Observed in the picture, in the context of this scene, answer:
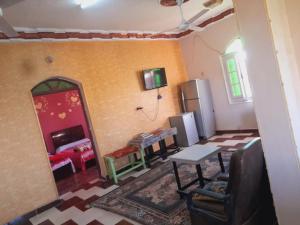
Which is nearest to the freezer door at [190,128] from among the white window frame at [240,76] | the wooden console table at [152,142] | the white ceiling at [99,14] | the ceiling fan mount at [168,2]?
the wooden console table at [152,142]

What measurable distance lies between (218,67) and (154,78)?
1.64m

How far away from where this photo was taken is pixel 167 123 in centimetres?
620

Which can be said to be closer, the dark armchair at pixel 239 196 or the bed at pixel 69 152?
the dark armchair at pixel 239 196

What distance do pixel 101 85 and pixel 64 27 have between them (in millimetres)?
1270

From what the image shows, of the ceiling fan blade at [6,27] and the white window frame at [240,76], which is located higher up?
the ceiling fan blade at [6,27]

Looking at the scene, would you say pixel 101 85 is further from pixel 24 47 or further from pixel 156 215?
pixel 156 215

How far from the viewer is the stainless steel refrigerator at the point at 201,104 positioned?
607 cm

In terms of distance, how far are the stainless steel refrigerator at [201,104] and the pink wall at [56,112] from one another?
3009 mm

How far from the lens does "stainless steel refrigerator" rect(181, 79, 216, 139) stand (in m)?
6.07

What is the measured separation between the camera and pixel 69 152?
20.2 feet

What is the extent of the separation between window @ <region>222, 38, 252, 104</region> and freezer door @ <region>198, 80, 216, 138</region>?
1.67ft

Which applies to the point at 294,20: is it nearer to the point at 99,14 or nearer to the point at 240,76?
the point at 99,14

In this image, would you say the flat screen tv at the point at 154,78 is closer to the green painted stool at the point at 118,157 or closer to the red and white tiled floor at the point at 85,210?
the green painted stool at the point at 118,157

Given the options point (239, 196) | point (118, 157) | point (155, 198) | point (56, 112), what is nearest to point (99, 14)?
point (118, 157)
